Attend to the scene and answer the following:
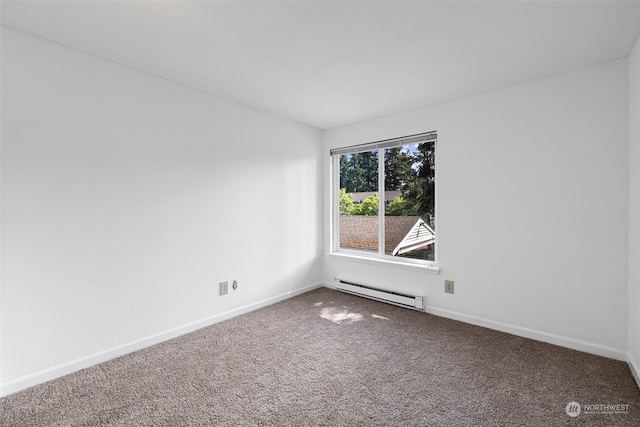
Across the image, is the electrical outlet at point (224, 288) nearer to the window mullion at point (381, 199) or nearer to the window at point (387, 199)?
the window at point (387, 199)

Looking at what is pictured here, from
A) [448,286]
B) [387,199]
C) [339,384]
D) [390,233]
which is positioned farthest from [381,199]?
[339,384]

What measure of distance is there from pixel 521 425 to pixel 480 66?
2.41 m

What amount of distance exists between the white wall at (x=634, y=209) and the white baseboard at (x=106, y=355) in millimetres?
3125

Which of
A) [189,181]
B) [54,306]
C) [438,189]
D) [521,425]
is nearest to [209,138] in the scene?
[189,181]

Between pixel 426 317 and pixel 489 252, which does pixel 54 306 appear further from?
pixel 489 252

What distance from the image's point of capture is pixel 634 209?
1.98 metres

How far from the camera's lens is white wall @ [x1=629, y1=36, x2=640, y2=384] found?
1.89 m

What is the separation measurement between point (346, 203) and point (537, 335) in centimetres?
248

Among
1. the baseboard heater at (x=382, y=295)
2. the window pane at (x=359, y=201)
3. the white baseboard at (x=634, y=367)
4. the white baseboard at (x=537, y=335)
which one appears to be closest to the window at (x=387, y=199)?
the window pane at (x=359, y=201)

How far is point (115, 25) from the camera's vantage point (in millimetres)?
1780

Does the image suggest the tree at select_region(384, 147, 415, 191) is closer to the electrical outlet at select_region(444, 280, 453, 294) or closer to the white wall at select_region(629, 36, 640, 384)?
the electrical outlet at select_region(444, 280, 453, 294)

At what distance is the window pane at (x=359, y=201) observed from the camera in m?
3.77

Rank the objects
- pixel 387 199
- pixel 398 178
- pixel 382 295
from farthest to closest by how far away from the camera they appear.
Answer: pixel 387 199, pixel 398 178, pixel 382 295

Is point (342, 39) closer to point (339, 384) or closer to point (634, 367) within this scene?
point (339, 384)
